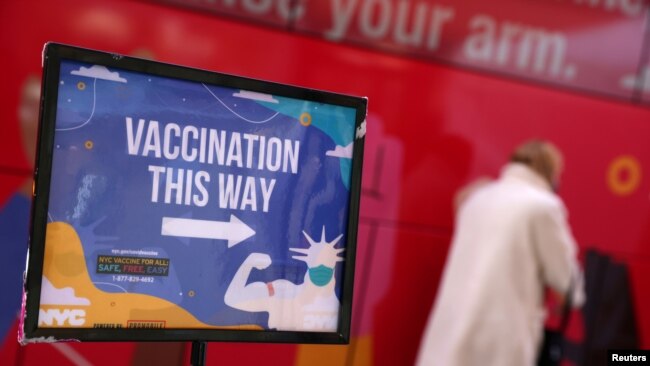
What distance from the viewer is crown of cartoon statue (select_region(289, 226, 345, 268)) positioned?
3.75ft

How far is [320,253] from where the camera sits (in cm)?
115

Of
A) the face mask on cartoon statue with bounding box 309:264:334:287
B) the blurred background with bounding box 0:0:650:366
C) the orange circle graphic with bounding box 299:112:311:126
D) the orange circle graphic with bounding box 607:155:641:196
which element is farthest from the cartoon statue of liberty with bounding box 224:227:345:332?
the orange circle graphic with bounding box 607:155:641:196

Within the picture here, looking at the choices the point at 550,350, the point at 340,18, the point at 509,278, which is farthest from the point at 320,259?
the point at 340,18

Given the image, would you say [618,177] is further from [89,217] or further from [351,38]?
[89,217]

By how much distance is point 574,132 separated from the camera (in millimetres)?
3256

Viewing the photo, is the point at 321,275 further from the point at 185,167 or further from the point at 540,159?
the point at 540,159

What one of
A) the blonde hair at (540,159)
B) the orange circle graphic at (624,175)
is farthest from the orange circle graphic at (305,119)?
the orange circle graphic at (624,175)

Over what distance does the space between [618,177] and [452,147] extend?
771mm

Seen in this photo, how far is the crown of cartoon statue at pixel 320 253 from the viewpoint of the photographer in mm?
1142

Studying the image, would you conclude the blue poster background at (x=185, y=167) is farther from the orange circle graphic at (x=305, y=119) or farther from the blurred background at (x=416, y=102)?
the blurred background at (x=416, y=102)

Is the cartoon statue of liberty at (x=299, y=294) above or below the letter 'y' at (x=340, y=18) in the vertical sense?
below

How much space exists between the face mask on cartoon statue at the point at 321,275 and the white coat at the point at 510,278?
5.28 ft

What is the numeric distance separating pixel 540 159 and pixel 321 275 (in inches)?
71.8

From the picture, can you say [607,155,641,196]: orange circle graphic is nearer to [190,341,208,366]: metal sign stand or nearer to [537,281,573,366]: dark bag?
[537,281,573,366]: dark bag
